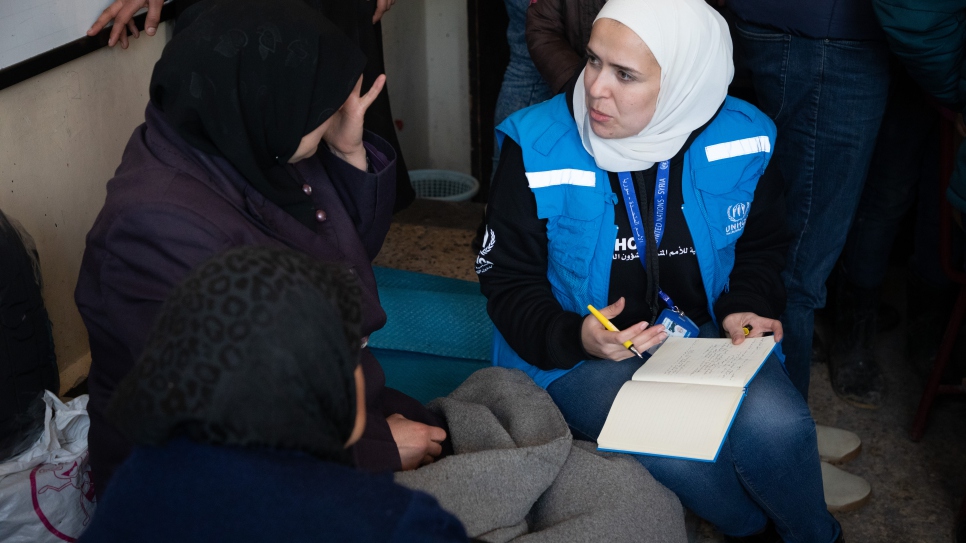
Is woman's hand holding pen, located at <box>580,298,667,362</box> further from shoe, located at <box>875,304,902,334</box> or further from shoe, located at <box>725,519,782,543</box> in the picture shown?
shoe, located at <box>875,304,902,334</box>

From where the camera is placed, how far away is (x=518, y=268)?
198cm

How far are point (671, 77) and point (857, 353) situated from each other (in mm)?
1427

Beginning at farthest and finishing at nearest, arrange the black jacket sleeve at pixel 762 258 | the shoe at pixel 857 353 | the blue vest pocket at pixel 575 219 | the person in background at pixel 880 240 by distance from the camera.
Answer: the shoe at pixel 857 353
the person in background at pixel 880 240
the black jacket sleeve at pixel 762 258
the blue vest pocket at pixel 575 219

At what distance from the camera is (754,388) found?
71.6 inches

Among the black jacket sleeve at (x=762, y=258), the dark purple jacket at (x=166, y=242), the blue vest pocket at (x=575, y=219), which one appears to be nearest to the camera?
the dark purple jacket at (x=166, y=242)

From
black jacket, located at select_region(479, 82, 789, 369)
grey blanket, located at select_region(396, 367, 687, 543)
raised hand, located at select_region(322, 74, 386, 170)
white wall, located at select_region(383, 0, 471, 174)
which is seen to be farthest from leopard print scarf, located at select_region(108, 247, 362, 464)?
white wall, located at select_region(383, 0, 471, 174)

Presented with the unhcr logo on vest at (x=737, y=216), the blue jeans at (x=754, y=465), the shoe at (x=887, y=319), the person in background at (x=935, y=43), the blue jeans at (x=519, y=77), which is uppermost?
the person in background at (x=935, y=43)

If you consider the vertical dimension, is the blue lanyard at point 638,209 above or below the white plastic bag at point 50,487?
above

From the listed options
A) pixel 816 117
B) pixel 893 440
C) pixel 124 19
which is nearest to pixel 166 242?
pixel 124 19

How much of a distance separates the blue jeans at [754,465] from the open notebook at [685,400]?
0.08 meters

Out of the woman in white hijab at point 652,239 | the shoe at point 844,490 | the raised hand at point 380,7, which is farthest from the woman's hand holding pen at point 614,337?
the raised hand at point 380,7

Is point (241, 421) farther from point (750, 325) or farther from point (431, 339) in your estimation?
point (431, 339)

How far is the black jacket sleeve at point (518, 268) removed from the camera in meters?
1.91

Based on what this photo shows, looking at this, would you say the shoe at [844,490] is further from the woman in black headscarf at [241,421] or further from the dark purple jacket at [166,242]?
the woman in black headscarf at [241,421]
